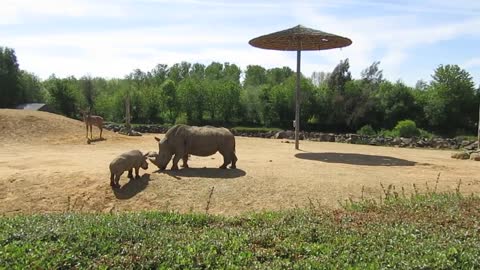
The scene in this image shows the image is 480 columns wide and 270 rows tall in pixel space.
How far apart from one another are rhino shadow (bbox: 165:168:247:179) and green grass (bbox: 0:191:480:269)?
4957 mm

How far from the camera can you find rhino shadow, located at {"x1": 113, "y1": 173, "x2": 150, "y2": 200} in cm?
1119

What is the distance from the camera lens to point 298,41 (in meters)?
20.9

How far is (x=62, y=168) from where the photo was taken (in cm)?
1359

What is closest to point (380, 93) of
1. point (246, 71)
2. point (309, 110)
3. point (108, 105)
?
point (309, 110)

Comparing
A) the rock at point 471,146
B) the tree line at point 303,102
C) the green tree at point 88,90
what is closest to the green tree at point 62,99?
the tree line at point 303,102

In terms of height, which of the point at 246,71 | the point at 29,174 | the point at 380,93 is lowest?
the point at 29,174

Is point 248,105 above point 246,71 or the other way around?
the other way around

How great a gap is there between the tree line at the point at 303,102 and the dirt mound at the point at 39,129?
31.1ft

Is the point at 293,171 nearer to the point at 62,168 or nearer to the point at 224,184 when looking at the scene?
the point at 224,184

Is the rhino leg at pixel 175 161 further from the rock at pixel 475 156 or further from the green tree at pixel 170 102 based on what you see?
the green tree at pixel 170 102

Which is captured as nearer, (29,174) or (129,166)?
(129,166)

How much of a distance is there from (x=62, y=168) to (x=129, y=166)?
2.90 metres

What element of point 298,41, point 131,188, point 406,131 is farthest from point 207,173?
point 406,131

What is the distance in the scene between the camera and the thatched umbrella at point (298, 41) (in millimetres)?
19562
